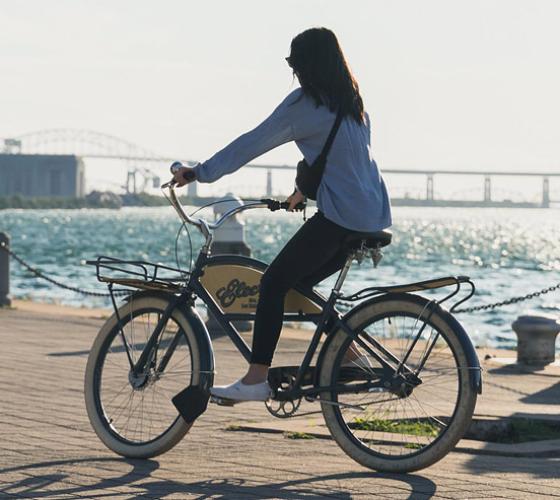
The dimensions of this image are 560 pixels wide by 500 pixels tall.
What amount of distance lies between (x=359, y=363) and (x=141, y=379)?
990mm

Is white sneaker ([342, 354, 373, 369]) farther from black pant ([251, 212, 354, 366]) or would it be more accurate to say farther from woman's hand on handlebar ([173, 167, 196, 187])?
woman's hand on handlebar ([173, 167, 196, 187])

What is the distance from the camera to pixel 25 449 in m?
6.24

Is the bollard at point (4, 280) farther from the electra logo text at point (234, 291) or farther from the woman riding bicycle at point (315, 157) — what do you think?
the woman riding bicycle at point (315, 157)

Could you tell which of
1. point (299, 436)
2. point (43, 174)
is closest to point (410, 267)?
point (299, 436)

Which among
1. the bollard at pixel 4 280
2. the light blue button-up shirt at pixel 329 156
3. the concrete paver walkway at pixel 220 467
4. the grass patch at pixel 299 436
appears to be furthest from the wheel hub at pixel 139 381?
the bollard at pixel 4 280

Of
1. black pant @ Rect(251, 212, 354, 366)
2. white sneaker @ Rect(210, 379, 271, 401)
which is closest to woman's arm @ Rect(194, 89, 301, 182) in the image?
black pant @ Rect(251, 212, 354, 366)

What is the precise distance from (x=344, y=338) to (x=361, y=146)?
73 centimetres

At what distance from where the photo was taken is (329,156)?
5.73 metres

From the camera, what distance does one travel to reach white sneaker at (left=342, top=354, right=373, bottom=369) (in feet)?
18.8

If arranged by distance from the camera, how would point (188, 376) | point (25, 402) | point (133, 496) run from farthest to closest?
point (25, 402), point (188, 376), point (133, 496)

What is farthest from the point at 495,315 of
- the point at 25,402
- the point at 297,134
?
the point at 297,134

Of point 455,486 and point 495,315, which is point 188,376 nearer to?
point 455,486

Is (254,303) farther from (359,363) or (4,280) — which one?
(4,280)

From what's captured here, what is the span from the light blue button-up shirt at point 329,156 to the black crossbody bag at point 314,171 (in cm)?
2
